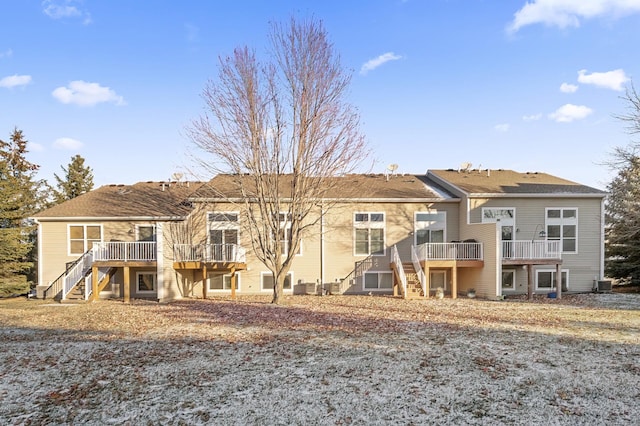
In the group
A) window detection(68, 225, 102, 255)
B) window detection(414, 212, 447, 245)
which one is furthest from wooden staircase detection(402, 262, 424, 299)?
window detection(68, 225, 102, 255)

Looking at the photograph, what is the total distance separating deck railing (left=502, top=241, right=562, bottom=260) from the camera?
1630 centimetres

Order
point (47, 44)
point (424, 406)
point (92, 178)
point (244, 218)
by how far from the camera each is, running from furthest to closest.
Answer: point (92, 178)
point (244, 218)
point (47, 44)
point (424, 406)

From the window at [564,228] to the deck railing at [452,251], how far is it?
4.31 m

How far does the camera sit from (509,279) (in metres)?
18.1

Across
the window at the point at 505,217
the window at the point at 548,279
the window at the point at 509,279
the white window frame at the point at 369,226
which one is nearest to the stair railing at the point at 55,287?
the white window frame at the point at 369,226

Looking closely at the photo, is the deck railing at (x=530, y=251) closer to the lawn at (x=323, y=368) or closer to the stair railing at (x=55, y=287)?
the lawn at (x=323, y=368)

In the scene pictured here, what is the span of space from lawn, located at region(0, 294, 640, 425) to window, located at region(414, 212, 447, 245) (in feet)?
22.2

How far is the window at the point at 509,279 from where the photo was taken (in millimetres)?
18062

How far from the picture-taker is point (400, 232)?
728 inches

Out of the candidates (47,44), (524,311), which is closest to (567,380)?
(524,311)

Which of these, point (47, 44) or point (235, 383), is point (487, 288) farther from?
point (47, 44)

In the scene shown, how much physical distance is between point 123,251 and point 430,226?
45.1 ft

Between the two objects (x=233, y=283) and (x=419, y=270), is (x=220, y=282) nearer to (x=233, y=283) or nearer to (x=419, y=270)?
(x=233, y=283)

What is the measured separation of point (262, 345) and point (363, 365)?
2.47 m
